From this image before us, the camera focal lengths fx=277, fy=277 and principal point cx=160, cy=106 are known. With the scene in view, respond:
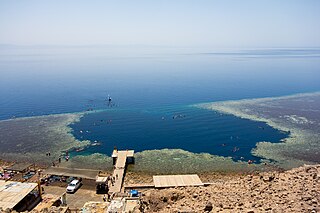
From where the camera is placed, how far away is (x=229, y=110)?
90938mm

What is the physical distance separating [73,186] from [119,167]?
396 inches

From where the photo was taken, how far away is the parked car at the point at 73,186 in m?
41.0

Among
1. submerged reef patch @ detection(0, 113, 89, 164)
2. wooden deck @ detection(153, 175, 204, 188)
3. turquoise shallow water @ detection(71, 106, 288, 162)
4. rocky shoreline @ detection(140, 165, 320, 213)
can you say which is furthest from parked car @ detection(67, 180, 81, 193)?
rocky shoreline @ detection(140, 165, 320, 213)

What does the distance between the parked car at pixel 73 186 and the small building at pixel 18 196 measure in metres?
5.52

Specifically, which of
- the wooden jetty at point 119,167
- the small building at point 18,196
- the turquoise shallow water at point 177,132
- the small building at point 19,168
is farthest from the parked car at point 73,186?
the turquoise shallow water at point 177,132

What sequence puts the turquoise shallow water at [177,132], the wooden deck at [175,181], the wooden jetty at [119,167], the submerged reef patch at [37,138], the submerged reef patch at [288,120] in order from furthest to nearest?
the turquoise shallow water at [177,132], the submerged reef patch at [37,138], the submerged reef patch at [288,120], the wooden jetty at [119,167], the wooden deck at [175,181]

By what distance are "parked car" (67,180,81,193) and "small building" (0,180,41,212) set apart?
5516 millimetres

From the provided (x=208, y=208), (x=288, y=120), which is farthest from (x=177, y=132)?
(x=208, y=208)

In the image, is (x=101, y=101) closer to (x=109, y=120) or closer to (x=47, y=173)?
(x=109, y=120)

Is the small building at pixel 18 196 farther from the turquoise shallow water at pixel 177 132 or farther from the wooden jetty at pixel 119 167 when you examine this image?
the turquoise shallow water at pixel 177 132

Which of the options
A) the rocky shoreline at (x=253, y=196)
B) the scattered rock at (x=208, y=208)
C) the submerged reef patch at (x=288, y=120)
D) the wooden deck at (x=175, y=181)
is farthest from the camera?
the submerged reef patch at (x=288, y=120)

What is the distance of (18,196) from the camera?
31609 millimetres

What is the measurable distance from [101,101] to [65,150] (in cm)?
4787

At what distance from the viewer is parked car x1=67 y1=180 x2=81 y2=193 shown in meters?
41.0
